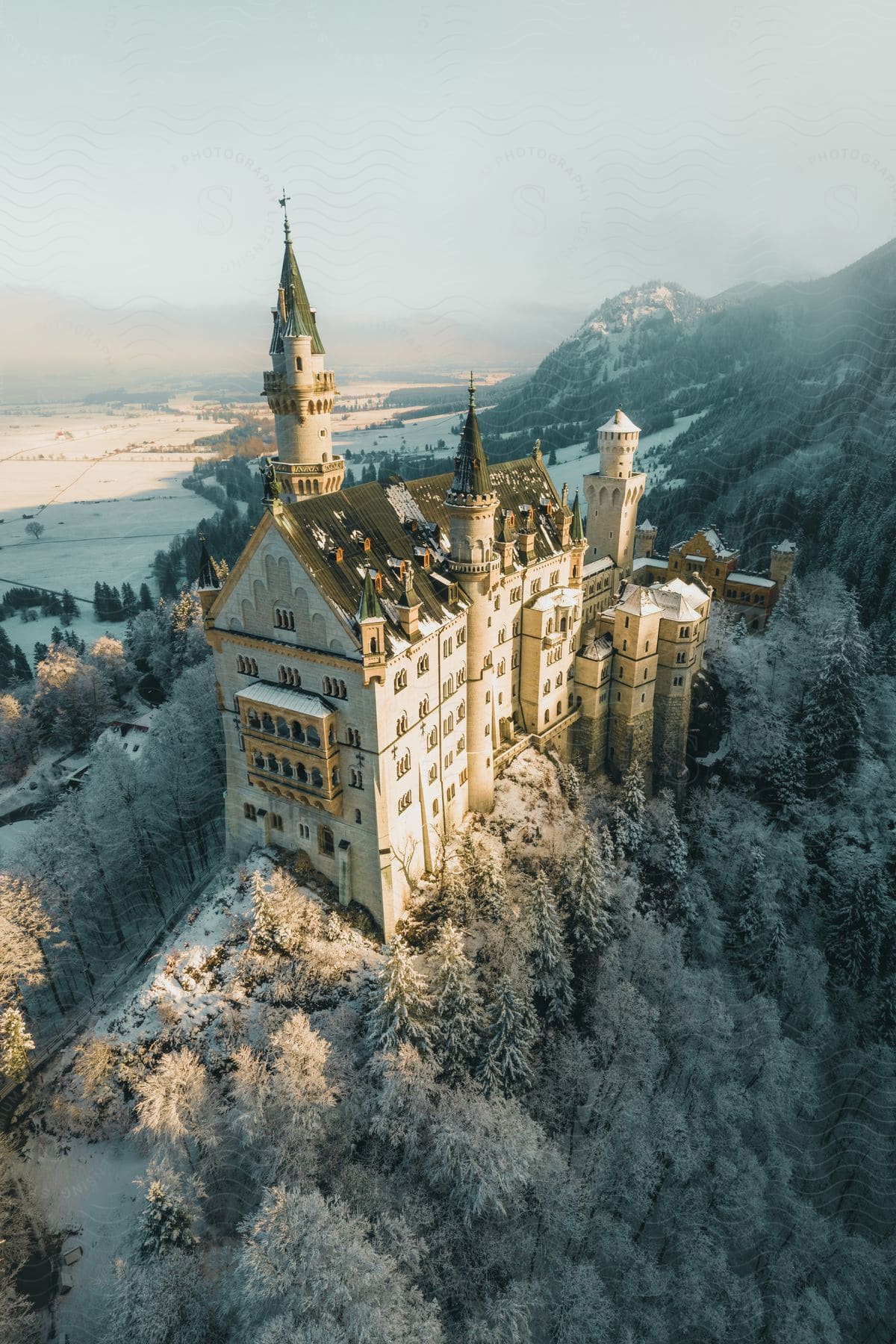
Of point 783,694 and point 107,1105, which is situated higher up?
point 783,694

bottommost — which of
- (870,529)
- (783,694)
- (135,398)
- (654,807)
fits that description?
(654,807)

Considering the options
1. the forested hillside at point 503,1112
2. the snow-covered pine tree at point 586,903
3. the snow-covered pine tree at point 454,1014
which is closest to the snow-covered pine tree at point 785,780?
the forested hillside at point 503,1112

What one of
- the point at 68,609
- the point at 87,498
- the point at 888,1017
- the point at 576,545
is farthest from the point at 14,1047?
the point at 87,498

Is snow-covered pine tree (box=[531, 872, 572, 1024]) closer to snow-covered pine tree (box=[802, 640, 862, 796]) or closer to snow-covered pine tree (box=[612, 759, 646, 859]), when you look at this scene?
snow-covered pine tree (box=[612, 759, 646, 859])

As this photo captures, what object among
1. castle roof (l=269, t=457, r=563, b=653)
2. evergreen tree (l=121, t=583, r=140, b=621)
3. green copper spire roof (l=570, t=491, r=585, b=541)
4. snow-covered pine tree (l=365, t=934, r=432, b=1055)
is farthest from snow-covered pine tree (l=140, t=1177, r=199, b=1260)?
evergreen tree (l=121, t=583, r=140, b=621)

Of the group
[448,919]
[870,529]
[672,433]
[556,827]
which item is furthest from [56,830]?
[672,433]

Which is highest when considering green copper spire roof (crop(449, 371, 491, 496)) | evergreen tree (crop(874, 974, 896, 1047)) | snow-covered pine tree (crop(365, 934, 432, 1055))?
green copper spire roof (crop(449, 371, 491, 496))

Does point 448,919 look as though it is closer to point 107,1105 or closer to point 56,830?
point 107,1105

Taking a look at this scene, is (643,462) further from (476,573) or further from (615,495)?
(476,573)
